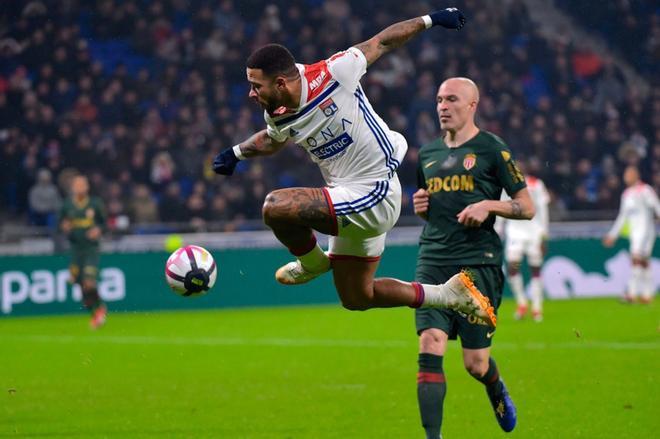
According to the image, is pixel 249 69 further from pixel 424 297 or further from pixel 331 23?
pixel 331 23

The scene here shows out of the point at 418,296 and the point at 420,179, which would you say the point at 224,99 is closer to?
the point at 420,179

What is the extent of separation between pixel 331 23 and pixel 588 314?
9.30 m

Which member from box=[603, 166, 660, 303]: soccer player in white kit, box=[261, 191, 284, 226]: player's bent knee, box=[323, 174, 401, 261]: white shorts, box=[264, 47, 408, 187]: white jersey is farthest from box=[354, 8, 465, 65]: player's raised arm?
box=[603, 166, 660, 303]: soccer player in white kit

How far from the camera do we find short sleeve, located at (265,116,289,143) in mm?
6566

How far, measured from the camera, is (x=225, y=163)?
7098 mm

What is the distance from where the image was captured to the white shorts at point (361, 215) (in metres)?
6.38

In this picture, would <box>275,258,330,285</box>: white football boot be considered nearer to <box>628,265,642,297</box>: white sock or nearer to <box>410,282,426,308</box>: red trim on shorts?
<box>410,282,426,308</box>: red trim on shorts

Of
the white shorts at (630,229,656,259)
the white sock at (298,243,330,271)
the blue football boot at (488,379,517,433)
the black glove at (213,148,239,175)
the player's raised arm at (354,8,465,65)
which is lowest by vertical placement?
the white shorts at (630,229,656,259)

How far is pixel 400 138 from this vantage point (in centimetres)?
683

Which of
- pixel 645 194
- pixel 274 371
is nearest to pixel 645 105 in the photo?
pixel 645 194

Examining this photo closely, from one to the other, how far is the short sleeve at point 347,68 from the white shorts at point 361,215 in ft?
1.95

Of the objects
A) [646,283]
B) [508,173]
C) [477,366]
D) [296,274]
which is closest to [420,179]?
[508,173]

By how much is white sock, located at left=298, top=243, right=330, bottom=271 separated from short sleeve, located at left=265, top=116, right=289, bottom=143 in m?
0.68

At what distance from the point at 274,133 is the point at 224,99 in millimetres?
15779
